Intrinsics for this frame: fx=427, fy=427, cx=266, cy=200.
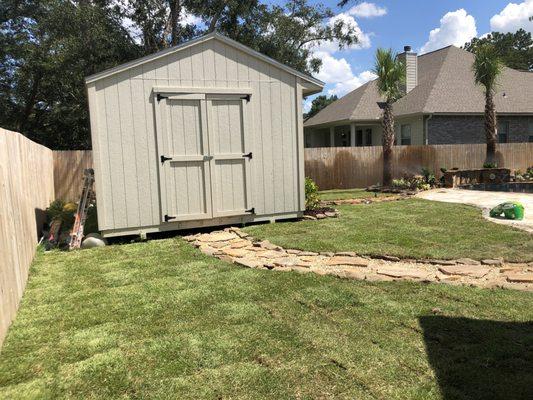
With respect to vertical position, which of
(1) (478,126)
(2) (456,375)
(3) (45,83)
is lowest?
(2) (456,375)

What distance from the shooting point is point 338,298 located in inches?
150

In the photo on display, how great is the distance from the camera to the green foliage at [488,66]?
15.2 m

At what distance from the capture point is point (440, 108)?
17938mm

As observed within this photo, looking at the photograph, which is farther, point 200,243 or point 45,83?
point 45,83

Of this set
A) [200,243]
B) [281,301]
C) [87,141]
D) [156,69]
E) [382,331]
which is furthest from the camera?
[87,141]

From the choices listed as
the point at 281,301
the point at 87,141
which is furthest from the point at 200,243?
the point at 87,141

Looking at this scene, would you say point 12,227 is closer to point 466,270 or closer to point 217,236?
point 217,236

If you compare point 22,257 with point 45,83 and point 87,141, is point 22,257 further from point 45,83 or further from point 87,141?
point 87,141

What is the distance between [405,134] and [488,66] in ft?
17.0

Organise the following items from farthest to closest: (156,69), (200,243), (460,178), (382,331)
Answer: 1. (460,178)
2. (156,69)
3. (200,243)
4. (382,331)

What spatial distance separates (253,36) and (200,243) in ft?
50.2

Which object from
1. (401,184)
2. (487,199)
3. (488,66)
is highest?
(488,66)

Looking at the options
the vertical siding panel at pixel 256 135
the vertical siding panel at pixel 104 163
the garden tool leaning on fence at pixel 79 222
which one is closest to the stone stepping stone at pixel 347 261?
the vertical siding panel at pixel 256 135

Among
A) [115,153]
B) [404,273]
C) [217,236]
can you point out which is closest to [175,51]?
[115,153]
